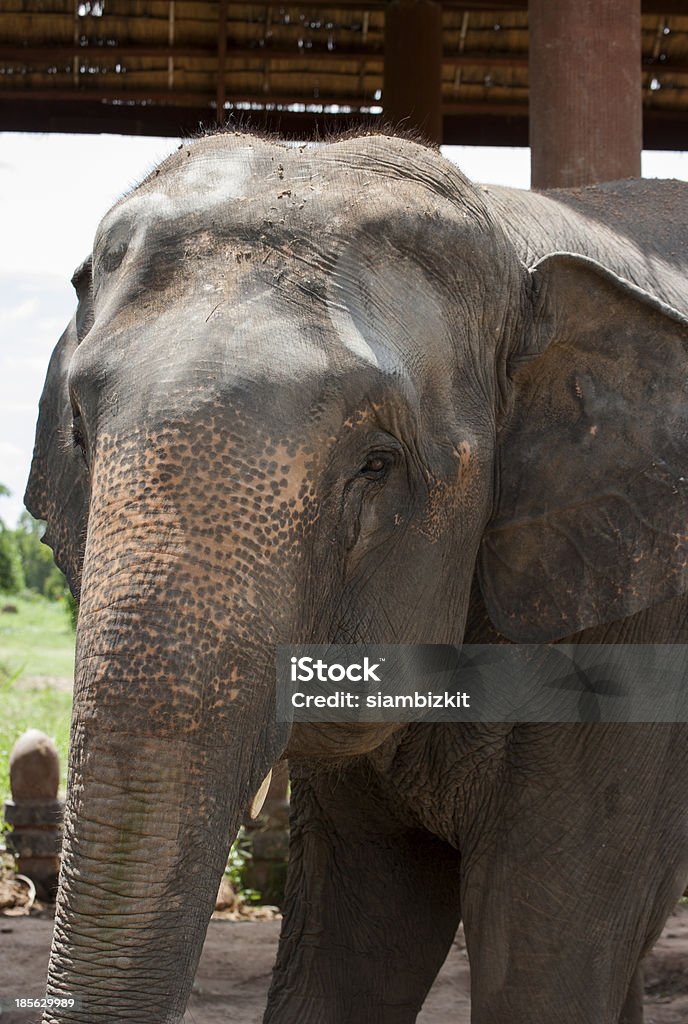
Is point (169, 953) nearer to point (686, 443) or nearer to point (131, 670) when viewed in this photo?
point (131, 670)

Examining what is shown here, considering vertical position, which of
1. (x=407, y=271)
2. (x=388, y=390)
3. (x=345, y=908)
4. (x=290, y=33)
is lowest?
(x=345, y=908)

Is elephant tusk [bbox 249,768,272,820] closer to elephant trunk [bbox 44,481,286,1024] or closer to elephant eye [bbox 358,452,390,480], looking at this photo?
elephant trunk [bbox 44,481,286,1024]

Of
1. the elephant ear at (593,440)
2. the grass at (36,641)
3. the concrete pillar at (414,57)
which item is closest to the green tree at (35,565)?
the grass at (36,641)

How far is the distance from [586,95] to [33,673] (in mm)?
9222

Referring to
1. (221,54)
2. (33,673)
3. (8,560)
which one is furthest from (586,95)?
(8,560)

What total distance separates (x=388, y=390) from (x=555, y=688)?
2.70 feet

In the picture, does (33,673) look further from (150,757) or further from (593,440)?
(150,757)

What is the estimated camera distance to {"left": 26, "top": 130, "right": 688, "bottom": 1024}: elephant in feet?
A: 6.16

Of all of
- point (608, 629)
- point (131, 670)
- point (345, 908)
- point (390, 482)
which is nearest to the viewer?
point (131, 670)

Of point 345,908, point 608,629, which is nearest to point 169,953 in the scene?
point 608,629

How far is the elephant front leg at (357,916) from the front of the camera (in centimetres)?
321

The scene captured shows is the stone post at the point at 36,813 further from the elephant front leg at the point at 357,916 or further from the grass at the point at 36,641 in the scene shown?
the grass at the point at 36,641

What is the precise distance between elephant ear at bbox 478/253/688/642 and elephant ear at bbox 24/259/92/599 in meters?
0.71

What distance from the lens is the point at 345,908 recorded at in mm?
3240
